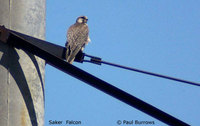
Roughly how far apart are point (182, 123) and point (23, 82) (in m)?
1.29

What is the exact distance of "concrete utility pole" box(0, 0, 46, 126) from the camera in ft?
9.12

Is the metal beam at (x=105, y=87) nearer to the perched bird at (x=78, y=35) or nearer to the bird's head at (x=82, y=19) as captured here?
the perched bird at (x=78, y=35)

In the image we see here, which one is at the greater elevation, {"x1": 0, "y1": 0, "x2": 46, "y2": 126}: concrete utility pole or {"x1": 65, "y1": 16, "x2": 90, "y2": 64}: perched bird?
{"x1": 65, "y1": 16, "x2": 90, "y2": 64}: perched bird

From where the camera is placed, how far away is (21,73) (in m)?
2.94

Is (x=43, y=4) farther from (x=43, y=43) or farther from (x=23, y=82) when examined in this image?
(x=23, y=82)

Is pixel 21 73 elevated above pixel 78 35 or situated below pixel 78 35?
below

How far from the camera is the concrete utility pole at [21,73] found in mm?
2779

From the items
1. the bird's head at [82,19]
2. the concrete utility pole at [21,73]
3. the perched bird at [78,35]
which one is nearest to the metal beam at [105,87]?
the concrete utility pole at [21,73]

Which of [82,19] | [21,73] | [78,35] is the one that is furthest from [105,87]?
[82,19]

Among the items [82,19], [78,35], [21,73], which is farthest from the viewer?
[82,19]

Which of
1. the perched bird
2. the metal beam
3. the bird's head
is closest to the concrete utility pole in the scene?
the metal beam

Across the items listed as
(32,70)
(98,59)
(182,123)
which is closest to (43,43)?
(32,70)

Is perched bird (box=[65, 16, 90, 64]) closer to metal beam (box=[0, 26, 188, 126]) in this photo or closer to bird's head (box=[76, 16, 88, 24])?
bird's head (box=[76, 16, 88, 24])

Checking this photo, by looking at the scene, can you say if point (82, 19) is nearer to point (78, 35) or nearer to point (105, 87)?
point (78, 35)
